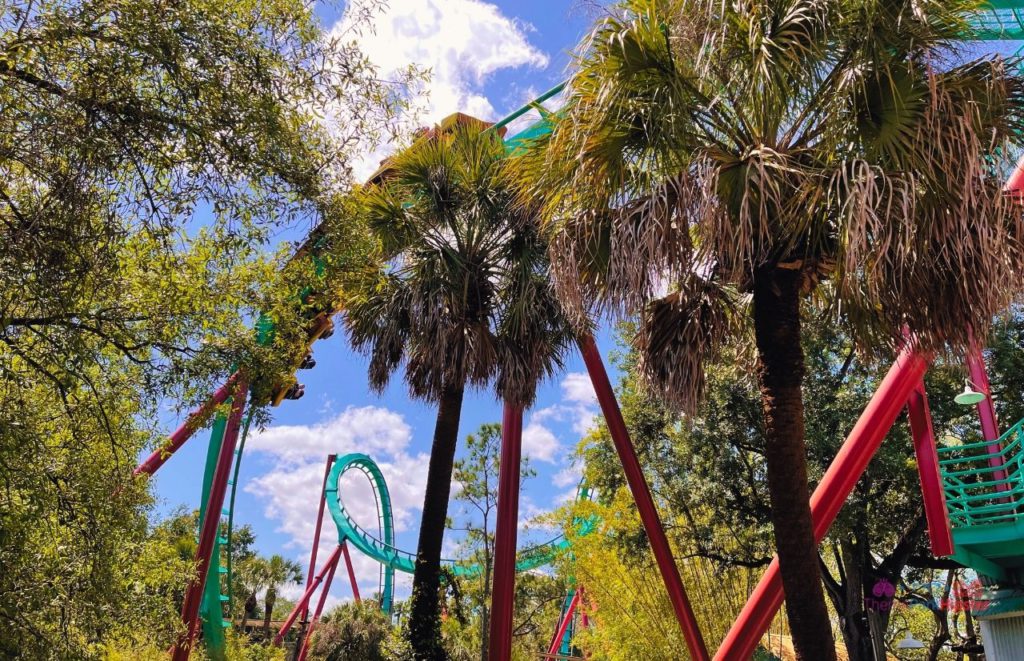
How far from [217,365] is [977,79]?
5419 mm

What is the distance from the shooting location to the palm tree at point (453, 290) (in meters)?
10.5

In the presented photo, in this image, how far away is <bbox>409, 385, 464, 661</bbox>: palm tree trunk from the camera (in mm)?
9648

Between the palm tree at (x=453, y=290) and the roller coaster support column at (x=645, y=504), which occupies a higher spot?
the palm tree at (x=453, y=290)

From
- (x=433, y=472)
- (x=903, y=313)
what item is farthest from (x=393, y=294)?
(x=903, y=313)

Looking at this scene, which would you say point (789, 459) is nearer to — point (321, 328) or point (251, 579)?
point (321, 328)

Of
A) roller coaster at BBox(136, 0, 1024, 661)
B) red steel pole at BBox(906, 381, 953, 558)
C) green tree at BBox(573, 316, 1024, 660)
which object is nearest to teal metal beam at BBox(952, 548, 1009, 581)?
roller coaster at BBox(136, 0, 1024, 661)

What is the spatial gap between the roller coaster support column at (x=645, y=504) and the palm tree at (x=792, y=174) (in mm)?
4336

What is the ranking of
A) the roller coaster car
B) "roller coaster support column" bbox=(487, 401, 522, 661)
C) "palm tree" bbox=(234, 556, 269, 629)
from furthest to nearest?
1. "palm tree" bbox=(234, 556, 269, 629)
2. the roller coaster car
3. "roller coaster support column" bbox=(487, 401, 522, 661)

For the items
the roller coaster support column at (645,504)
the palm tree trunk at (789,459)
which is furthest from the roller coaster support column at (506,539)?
the palm tree trunk at (789,459)

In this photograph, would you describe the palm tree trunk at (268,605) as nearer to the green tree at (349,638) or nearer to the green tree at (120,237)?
the green tree at (349,638)

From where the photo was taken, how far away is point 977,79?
5.87 metres

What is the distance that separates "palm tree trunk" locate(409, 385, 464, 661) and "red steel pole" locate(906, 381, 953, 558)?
521 cm

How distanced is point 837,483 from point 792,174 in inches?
129

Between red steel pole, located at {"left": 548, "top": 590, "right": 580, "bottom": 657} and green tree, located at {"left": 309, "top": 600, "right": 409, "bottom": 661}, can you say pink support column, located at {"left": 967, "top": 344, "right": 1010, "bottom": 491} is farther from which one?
green tree, located at {"left": 309, "top": 600, "right": 409, "bottom": 661}
